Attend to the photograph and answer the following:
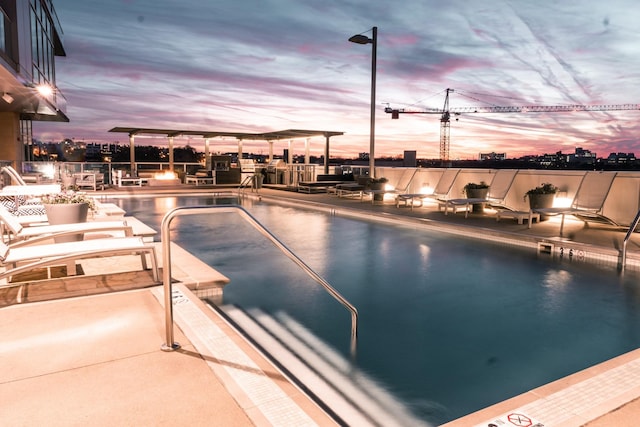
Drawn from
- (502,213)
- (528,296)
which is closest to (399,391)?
(528,296)

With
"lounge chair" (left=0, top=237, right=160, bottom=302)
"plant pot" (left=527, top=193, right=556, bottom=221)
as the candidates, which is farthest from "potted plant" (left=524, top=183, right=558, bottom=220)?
"lounge chair" (left=0, top=237, right=160, bottom=302)

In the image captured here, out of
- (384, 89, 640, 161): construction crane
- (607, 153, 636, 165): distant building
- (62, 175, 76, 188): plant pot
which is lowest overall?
(62, 175, 76, 188): plant pot

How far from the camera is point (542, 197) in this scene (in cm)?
859

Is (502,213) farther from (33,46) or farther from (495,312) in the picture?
(33,46)

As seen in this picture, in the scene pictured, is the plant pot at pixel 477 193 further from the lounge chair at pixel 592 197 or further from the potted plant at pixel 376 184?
the potted plant at pixel 376 184

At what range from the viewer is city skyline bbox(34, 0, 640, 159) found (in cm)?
1577

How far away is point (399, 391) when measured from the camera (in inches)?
113

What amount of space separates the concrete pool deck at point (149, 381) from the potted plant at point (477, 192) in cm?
784

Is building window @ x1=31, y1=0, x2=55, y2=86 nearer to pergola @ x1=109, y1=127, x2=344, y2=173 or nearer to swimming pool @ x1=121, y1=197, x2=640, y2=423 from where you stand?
pergola @ x1=109, y1=127, x2=344, y2=173

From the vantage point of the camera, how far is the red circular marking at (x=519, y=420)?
1.96 meters

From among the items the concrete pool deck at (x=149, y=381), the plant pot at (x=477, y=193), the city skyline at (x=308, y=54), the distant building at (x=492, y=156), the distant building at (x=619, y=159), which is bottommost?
the concrete pool deck at (x=149, y=381)

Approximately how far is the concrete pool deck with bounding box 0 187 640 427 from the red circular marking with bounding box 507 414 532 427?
33 millimetres

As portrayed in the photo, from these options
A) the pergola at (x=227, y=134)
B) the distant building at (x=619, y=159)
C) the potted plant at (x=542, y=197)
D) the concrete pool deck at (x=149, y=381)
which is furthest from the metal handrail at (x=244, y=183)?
the distant building at (x=619, y=159)

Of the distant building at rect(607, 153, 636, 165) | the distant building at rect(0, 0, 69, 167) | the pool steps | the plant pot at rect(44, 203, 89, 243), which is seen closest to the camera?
the pool steps
